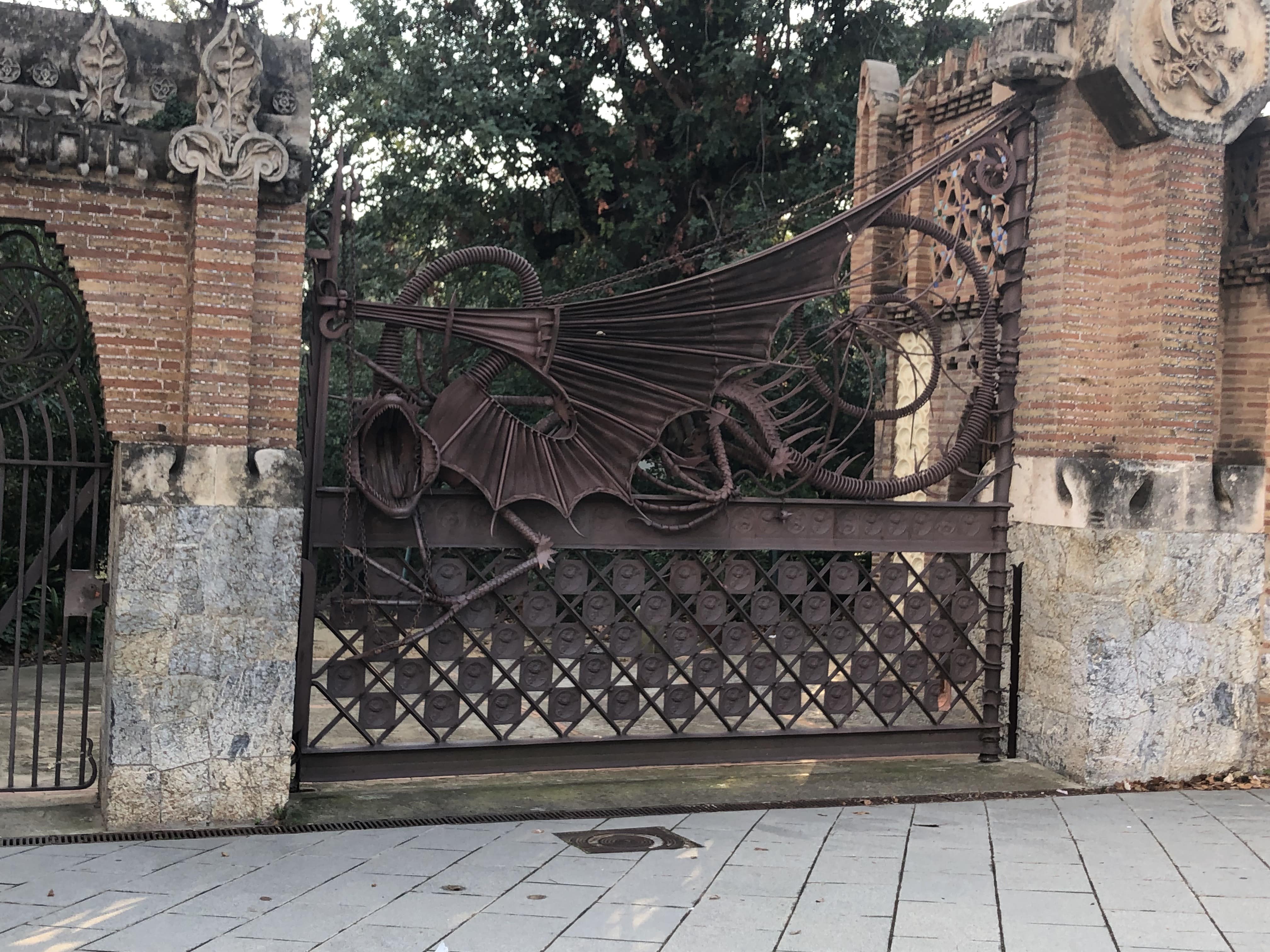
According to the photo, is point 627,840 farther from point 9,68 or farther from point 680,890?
point 9,68

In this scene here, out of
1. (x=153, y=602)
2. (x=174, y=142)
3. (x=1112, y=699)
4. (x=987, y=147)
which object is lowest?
(x=1112, y=699)

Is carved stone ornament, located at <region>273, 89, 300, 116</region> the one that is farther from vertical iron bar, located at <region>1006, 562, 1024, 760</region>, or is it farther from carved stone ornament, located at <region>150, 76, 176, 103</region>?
vertical iron bar, located at <region>1006, 562, 1024, 760</region>

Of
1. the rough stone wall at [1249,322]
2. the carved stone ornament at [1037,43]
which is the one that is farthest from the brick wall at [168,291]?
the rough stone wall at [1249,322]

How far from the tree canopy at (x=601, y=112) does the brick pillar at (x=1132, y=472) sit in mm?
6769

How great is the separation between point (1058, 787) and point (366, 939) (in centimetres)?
425

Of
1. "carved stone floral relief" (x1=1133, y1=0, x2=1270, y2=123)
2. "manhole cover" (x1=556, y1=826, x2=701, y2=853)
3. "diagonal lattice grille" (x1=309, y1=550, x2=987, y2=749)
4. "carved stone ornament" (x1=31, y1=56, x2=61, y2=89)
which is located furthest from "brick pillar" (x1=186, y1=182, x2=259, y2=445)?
"carved stone floral relief" (x1=1133, y1=0, x2=1270, y2=123)

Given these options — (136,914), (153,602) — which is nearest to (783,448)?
(153,602)

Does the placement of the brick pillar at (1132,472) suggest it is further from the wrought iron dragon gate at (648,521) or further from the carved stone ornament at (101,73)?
the carved stone ornament at (101,73)

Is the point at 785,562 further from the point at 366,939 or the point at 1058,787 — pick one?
the point at 366,939

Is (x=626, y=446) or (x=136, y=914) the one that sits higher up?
(x=626, y=446)

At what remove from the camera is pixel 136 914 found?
15.0ft

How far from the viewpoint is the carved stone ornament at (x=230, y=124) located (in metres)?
5.59

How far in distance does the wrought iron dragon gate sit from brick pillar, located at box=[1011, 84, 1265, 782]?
0.26 metres

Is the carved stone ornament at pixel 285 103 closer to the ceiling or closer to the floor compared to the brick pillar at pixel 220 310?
closer to the ceiling
